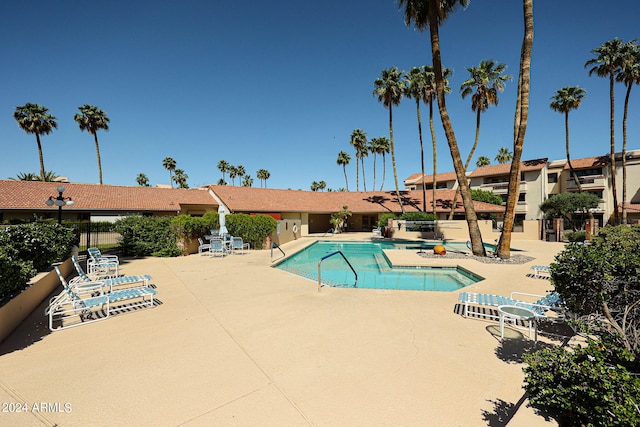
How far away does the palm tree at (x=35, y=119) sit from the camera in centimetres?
2925

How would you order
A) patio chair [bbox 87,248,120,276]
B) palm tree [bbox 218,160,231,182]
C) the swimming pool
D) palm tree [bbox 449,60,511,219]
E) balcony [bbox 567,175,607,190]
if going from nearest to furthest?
patio chair [bbox 87,248,120,276] → the swimming pool → palm tree [bbox 449,60,511,219] → balcony [bbox 567,175,607,190] → palm tree [bbox 218,160,231,182]

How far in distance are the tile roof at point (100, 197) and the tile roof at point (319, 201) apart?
3.08 metres

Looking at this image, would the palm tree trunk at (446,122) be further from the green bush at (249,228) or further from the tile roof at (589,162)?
the tile roof at (589,162)

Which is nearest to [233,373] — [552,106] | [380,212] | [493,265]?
[493,265]

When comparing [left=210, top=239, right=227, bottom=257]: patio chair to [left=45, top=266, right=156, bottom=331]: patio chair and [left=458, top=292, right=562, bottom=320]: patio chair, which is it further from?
[left=458, top=292, right=562, bottom=320]: patio chair

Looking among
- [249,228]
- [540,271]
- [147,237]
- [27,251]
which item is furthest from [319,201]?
[27,251]

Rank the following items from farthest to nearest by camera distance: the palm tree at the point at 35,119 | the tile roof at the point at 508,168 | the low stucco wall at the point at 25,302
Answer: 1. the tile roof at the point at 508,168
2. the palm tree at the point at 35,119
3. the low stucco wall at the point at 25,302

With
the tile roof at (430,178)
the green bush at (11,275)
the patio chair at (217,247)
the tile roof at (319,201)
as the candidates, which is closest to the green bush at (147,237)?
the patio chair at (217,247)

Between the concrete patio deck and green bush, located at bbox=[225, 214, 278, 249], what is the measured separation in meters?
11.3

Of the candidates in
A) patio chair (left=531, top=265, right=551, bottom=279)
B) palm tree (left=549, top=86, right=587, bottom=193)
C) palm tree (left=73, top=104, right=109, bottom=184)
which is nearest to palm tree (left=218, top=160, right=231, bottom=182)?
palm tree (left=73, top=104, right=109, bottom=184)

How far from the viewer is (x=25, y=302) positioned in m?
6.01

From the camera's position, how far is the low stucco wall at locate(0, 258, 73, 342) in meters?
5.03

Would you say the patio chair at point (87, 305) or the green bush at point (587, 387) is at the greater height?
the green bush at point (587, 387)

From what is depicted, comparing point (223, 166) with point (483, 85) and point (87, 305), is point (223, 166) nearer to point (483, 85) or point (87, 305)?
point (483, 85)
